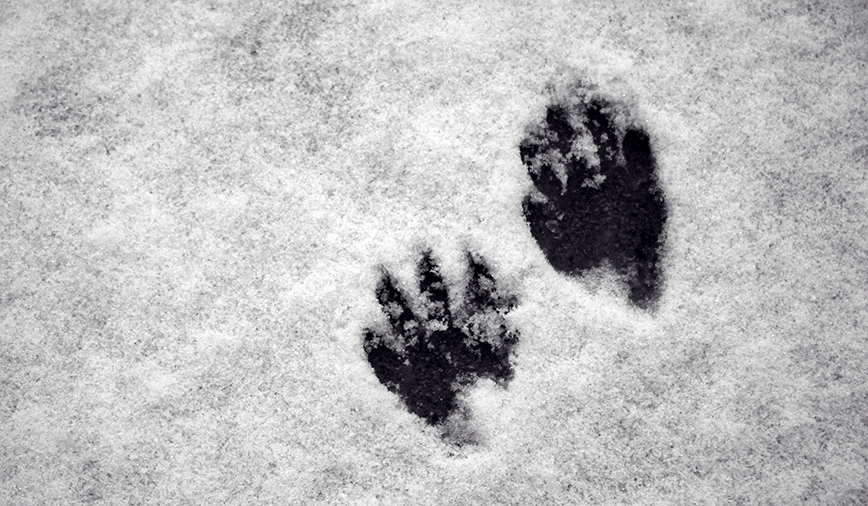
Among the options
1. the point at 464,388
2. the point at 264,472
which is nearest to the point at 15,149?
the point at 264,472

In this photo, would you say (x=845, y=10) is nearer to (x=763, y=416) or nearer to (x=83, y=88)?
(x=763, y=416)

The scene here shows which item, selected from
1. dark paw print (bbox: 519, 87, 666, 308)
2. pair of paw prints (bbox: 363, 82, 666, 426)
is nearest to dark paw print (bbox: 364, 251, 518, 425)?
pair of paw prints (bbox: 363, 82, 666, 426)

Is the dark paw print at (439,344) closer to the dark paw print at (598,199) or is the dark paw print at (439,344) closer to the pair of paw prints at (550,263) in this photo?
the pair of paw prints at (550,263)

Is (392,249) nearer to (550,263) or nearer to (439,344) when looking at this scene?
(439,344)

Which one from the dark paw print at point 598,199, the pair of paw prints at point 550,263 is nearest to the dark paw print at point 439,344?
the pair of paw prints at point 550,263

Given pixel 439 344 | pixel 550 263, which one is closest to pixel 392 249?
pixel 439 344

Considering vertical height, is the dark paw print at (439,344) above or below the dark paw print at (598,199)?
below
